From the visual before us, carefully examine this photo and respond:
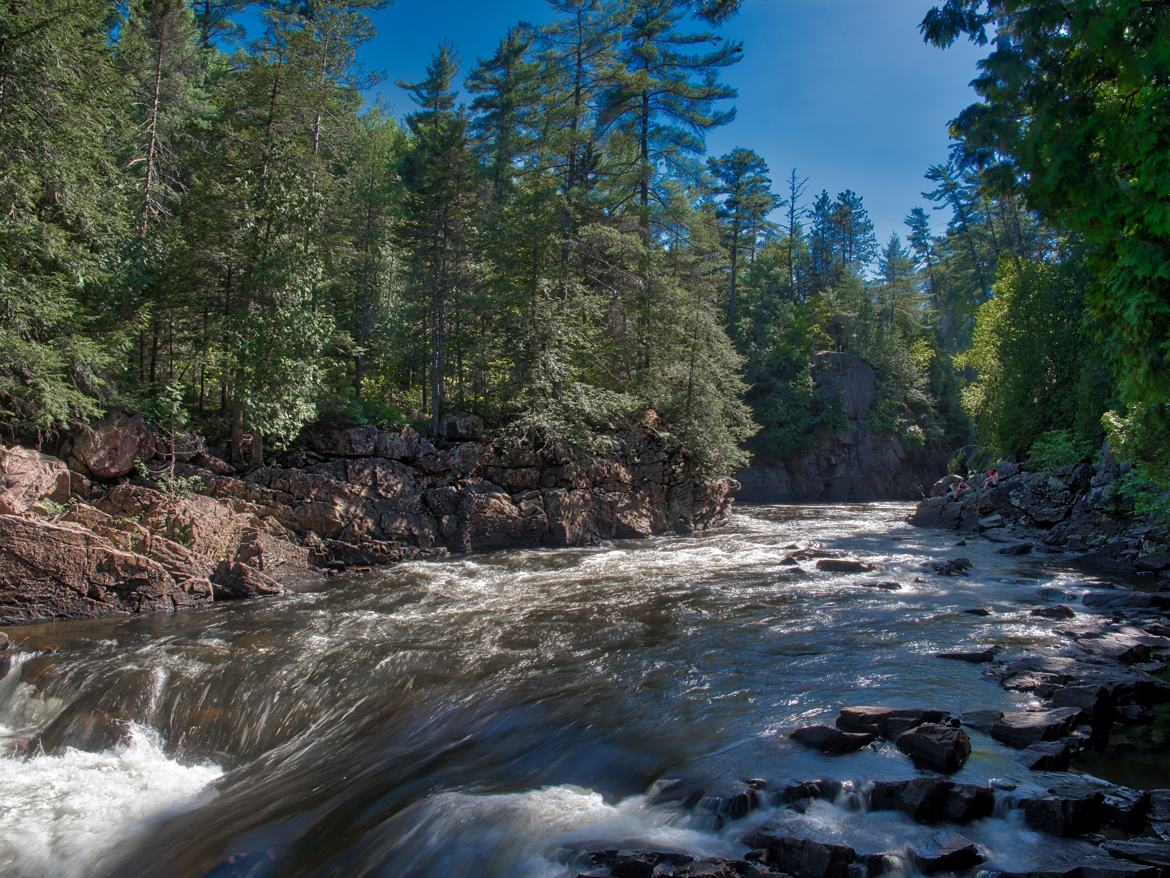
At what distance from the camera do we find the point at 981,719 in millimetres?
6773

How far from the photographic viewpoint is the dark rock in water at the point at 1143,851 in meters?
4.46

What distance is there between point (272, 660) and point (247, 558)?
214 inches

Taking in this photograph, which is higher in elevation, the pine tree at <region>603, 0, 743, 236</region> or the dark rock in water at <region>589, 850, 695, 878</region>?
the pine tree at <region>603, 0, 743, 236</region>

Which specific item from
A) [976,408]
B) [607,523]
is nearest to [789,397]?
[976,408]

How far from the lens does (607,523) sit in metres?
21.7

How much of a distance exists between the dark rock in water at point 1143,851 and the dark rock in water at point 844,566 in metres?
10.7

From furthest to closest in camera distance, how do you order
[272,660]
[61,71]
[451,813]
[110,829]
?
1. [61,71]
2. [272,660]
3. [110,829]
4. [451,813]

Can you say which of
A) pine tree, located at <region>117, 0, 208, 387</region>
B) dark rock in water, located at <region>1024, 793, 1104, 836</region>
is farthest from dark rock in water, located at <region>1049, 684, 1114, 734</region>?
pine tree, located at <region>117, 0, 208, 387</region>

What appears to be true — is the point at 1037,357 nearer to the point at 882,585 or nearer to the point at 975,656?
the point at 882,585

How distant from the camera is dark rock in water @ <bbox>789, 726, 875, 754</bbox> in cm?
638

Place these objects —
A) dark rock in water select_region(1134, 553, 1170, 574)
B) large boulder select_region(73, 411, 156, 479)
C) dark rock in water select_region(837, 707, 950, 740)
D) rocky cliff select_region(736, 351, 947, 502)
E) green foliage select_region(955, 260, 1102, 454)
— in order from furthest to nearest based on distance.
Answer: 1. rocky cliff select_region(736, 351, 947, 502)
2. green foliage select_region(955, 260, 1102, 454)
3. dark rock in water select_region(1134, 553, 1170, 574)
4. large boulder select_region(73, 411, 156, 479)
5. dark rock in water select_region(837, 707, 950, 740)

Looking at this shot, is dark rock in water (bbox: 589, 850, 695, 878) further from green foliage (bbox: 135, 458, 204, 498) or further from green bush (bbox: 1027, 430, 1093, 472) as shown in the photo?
green bush (bbox: 1027, 430, 1093, 472)

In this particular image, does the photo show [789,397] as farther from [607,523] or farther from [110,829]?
[110,829]

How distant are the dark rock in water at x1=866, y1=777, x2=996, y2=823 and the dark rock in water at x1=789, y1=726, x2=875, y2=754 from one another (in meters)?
0.95
